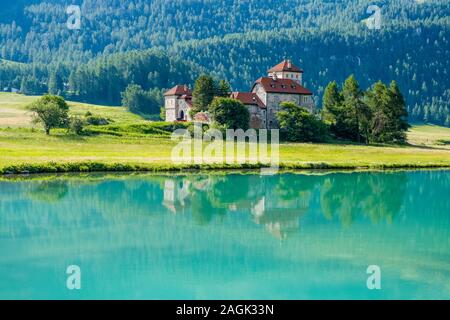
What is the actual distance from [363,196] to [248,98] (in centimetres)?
4985

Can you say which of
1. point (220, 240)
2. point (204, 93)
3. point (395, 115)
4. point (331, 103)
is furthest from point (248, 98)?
point (220, 240)

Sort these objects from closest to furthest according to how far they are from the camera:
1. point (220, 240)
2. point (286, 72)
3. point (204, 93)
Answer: point (220, 240) < point (204, 93) < point (286, 72)

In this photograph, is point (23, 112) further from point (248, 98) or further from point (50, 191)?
point (50, 191)

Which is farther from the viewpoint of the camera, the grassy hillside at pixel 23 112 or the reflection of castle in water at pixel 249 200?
the grassy hillside at pixel 23 112

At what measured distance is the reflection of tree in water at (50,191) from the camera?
41.5 meters

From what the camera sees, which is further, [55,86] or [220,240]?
[55,86]

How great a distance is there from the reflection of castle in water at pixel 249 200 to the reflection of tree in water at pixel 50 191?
6832 mm

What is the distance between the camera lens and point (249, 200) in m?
43.2

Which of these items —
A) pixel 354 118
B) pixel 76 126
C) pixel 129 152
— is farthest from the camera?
pixel 354 118

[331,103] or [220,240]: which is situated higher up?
[331,103]

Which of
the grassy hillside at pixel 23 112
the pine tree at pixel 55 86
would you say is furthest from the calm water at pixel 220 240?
the pine tree at pixel 55 86

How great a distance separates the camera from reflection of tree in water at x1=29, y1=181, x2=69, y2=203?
4149cm

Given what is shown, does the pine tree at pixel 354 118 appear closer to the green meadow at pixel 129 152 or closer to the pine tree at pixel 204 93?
the green meadow at pixel 129 152
